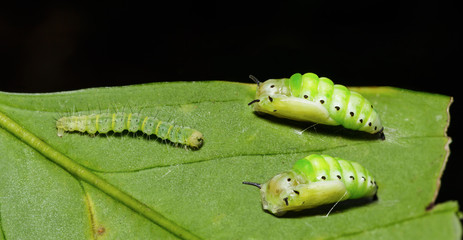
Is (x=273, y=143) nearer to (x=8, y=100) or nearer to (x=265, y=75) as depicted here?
(x=265, y=75)

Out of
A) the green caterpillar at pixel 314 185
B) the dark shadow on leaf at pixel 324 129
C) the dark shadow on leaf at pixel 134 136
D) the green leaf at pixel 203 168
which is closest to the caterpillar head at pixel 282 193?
the green caterpillar at pixel 314 185

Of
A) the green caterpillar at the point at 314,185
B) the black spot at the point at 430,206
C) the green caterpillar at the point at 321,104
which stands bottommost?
the black spot at the point at 430,206

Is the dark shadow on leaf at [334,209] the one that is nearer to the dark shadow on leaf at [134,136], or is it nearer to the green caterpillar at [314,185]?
the green caterpillar at [314,185]

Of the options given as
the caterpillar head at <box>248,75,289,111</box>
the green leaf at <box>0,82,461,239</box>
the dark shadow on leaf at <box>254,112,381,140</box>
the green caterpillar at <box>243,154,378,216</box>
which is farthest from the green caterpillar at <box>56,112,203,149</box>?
the green caterpillar at <box>243,154,378,216</box>

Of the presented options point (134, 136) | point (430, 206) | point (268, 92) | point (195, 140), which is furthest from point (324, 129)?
point (134, 136)

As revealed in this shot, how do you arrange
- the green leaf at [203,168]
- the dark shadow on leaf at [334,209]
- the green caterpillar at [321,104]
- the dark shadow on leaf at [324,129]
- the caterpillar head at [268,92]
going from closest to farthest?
the green leaf at [203,168] < the dark shadow on leaf at [334,209] < the green caterpillar at [321,104] < the caterpillar head at [268,92] < the dark shadow on leaf at [324,129]

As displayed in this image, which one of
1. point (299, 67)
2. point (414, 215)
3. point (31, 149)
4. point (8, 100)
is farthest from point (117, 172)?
point (414, 215)
